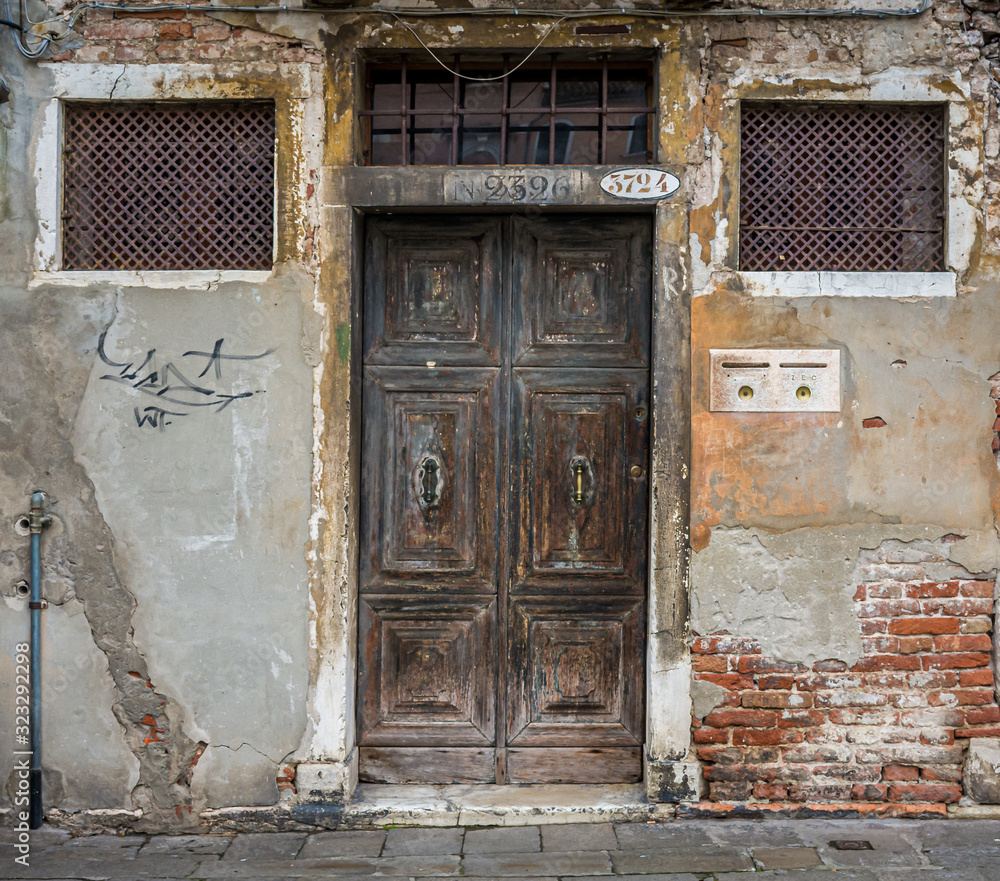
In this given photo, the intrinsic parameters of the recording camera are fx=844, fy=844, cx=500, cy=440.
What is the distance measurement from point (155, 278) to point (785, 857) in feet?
11.4

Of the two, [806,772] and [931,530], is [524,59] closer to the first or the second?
[931,530]

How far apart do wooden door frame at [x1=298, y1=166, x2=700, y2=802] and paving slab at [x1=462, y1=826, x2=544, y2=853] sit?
21.2 inches

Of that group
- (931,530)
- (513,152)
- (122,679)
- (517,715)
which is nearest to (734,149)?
(513,152)

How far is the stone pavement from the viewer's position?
3.17 metres

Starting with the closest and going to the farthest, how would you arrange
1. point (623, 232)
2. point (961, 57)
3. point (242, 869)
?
point (242, 869) → point (961, 57) → point (623, 232)

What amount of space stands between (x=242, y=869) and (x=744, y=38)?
3.94 metres

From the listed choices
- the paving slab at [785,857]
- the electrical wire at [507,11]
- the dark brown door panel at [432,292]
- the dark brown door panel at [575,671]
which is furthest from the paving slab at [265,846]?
the electrical wire at [507,11]

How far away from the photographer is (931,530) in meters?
3.57

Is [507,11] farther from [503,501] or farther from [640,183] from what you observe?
[503,501]

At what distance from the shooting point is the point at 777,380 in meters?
3.58

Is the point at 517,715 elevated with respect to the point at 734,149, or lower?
lower

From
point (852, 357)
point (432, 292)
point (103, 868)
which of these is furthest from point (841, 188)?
point (103, 868)

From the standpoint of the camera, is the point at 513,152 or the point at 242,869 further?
the point at 513,152

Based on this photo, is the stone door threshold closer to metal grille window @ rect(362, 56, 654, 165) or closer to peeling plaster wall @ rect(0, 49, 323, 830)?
peeling plaster wall @ rect(0, 49, 323, 830)
